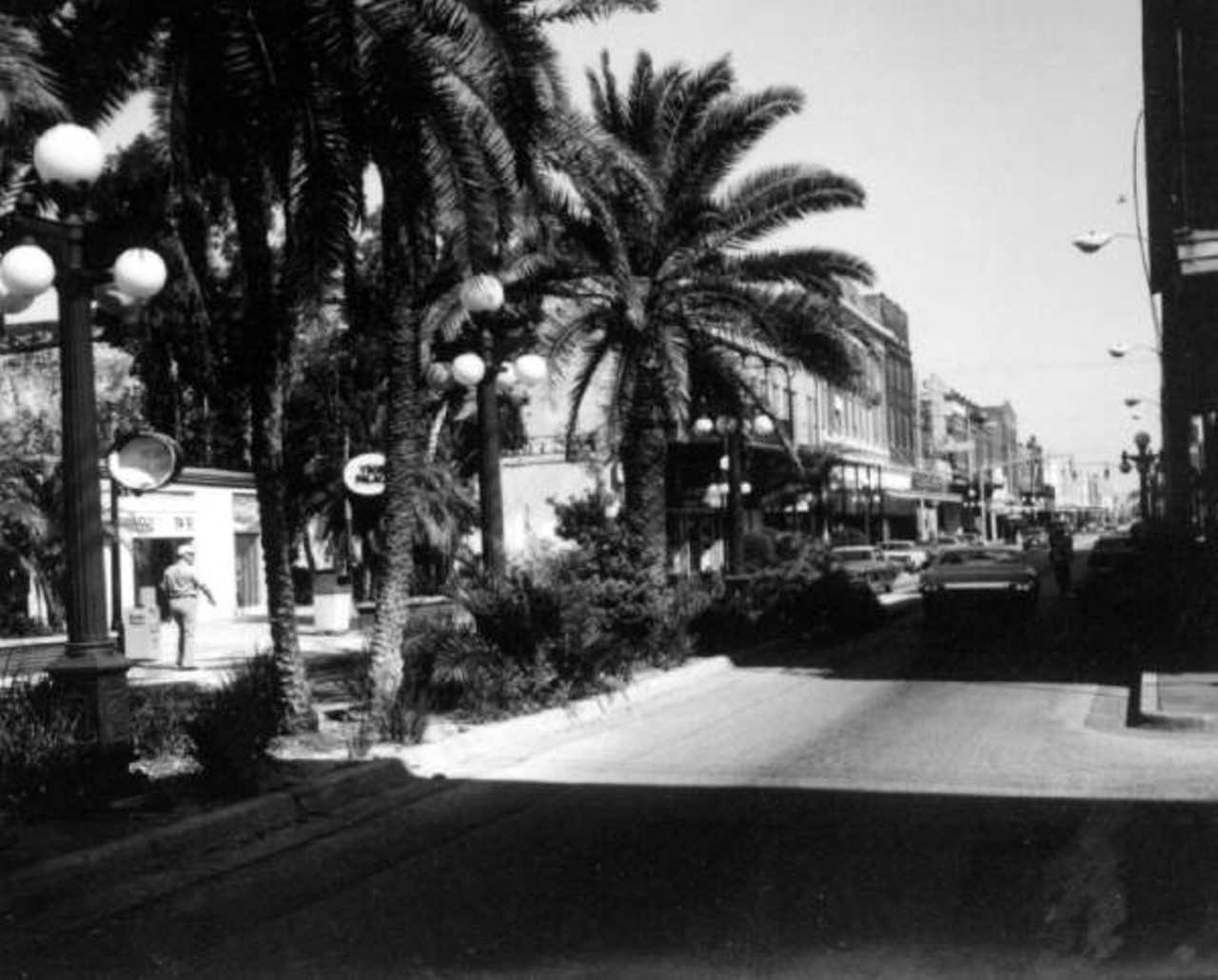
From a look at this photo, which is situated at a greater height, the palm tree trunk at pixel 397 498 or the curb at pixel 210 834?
the palm tree trunk at pixel 397 498

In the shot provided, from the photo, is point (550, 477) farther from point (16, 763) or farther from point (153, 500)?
point (16, 763)

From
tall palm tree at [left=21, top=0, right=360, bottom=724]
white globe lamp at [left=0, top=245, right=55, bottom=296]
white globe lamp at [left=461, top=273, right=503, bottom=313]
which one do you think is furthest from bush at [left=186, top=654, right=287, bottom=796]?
white globe lamp at [left=461, top=273, right=503, bottom=313]

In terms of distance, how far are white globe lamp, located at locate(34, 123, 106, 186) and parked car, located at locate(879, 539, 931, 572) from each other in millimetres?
41362

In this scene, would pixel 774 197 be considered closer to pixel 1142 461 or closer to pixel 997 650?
pixel 997 650

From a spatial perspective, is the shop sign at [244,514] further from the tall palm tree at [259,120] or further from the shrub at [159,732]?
the shrub at [159,732]

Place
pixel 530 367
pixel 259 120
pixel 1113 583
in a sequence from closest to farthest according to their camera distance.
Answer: pixel 259 120
pixel 530 367
pixel 1113 583

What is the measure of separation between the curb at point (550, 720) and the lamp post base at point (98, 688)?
230 cm

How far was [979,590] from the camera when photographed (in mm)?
21125

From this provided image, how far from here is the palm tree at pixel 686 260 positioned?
1816cm

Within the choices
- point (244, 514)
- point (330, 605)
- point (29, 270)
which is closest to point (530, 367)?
point (29, 270)

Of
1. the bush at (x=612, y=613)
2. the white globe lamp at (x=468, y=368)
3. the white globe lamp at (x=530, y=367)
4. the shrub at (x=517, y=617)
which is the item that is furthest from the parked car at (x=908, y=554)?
the shrub at (x=517, y=617)

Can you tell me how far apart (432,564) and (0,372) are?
1310 centimetres

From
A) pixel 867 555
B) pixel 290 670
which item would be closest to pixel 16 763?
pixel 290 670

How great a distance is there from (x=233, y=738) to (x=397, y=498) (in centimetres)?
402
